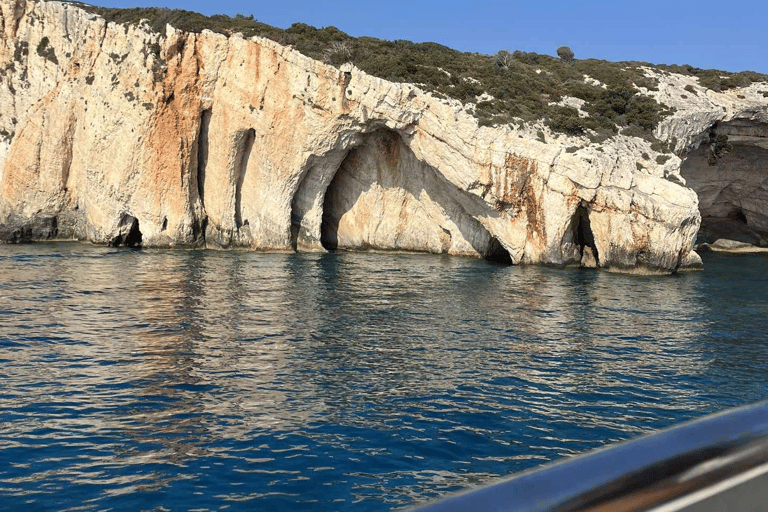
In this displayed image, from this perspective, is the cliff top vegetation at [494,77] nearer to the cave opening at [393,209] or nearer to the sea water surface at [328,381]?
the cave opening at [393,209]

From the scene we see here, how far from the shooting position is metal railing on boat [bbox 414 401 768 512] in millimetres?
1126

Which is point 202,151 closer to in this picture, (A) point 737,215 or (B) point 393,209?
(B) point 393,209

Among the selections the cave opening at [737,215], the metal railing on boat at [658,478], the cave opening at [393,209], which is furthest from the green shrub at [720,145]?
the metal railing on boat at [658,478]

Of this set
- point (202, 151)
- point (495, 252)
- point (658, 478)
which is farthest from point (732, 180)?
point (658, 478)

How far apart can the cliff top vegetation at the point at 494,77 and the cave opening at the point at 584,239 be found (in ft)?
14.7

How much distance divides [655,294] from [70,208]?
1478 inches

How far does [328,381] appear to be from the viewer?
14711 mm

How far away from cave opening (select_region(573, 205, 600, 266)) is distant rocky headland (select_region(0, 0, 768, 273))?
0.40 feet

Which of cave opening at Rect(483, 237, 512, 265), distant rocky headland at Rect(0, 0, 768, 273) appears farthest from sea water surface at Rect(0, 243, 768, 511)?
cave opening at Rect(483, 237, 512, 265)

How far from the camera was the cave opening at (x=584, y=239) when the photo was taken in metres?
36.4

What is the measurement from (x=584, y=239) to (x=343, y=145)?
48.1 ft

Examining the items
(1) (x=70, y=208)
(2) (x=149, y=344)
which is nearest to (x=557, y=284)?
(2) (x=149, y=344)

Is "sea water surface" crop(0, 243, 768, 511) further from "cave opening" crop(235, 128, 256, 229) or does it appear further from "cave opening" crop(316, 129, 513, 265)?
"cave opening" crop(235, 128, 256, 229)

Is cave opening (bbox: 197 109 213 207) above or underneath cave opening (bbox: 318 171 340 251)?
above
